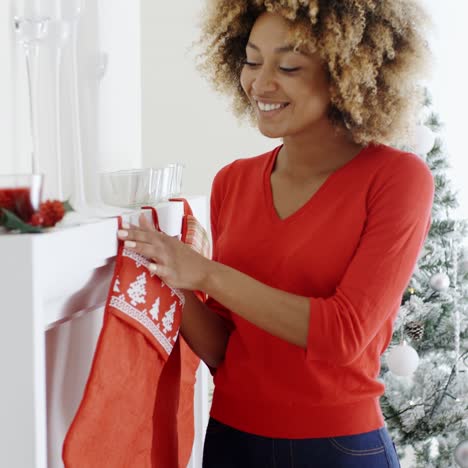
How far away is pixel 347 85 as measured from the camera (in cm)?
138

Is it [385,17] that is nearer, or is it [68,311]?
[68,311]

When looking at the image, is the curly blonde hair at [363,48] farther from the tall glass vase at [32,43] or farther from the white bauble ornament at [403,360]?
the white bauble ornament at [403,360]

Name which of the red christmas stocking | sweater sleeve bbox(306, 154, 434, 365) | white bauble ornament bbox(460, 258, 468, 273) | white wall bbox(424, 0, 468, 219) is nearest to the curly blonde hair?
sweater sleeve bbox(306, 154, 434, 365)

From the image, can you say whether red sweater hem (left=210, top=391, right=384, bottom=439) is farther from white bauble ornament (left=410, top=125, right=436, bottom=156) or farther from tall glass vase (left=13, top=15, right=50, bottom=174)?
white bauble ornament (left=410, top=125, right=436, bottom=156)

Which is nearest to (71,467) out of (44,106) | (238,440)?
(238,440)

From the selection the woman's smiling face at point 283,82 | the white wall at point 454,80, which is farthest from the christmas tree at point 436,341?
the woman's smiling face at point 283,82

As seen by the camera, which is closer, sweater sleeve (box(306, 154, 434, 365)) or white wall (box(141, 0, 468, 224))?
A: sweater sleeve (box(306, 154, 434, 365))

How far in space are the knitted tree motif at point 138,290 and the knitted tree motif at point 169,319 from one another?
86 millimetres

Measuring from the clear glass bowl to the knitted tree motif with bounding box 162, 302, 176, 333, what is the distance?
0.40 m

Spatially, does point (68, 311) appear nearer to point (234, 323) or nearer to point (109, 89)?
point (234, 323)

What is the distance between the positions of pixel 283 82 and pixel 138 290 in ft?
1.40

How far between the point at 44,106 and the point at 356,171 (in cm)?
54

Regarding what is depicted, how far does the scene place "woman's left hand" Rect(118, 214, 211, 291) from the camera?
1.28 meters

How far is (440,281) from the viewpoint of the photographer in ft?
8.60
